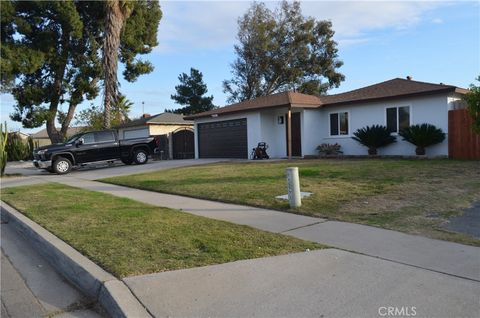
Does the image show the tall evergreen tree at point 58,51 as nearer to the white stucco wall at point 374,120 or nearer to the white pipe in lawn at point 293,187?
the white stucco wall at point 374,120

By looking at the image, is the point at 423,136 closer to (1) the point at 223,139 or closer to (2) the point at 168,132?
(1) the point at 223,139

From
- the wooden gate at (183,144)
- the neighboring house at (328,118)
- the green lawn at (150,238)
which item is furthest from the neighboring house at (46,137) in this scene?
the green lawn at (150,238)

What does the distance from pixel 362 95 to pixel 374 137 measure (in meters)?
2.55

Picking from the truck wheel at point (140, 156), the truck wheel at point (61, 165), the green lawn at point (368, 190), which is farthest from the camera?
the truck wheel at point (140, 156)

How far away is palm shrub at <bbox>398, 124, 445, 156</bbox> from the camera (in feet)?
57.8

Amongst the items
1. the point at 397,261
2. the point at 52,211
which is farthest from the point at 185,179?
the point at 397,261

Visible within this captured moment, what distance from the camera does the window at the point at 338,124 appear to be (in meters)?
21.5

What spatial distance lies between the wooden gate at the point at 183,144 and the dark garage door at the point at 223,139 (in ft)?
8.24

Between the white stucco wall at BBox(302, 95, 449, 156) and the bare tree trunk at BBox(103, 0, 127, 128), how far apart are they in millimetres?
13210

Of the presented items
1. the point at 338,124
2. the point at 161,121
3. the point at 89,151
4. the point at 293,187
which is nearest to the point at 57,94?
the point at 161,121

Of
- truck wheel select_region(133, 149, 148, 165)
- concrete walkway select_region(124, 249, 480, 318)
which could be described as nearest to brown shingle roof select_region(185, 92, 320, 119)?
truck wheel select_region(133, 149, 148, 165)

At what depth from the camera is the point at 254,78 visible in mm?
43125

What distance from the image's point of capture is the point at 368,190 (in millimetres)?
10070

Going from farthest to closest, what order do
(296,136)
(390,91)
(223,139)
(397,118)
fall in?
(223,139), (296,136), (390,91), (397,118)
